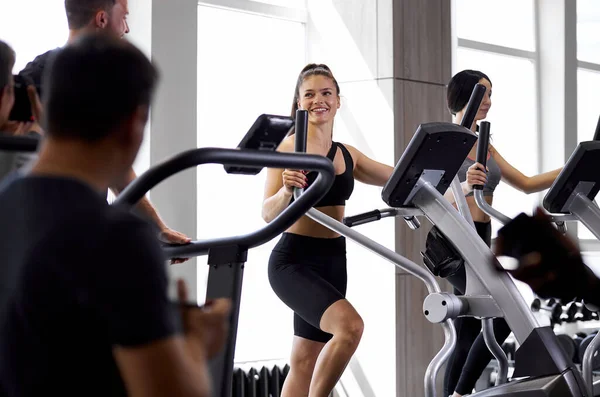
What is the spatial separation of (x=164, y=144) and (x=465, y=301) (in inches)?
79.5

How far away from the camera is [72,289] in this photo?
920 millimetres

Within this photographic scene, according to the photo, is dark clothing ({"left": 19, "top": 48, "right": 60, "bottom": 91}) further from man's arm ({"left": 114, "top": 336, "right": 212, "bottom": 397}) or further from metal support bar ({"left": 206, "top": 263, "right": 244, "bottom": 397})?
man's arm ({"left": 114, "top": 336, "right": 212, "bottom": 397})

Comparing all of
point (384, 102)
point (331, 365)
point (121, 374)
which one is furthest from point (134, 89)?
point (384, 102)

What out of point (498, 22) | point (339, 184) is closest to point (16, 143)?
point (339, 184)

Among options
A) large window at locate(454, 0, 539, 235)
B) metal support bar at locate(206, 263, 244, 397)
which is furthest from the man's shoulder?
large window at locate(454, 0, 539, 235)

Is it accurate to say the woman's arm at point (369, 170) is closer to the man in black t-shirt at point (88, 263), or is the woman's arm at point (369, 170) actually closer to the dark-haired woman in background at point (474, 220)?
the dark-haired woman in background at point (474, 220)

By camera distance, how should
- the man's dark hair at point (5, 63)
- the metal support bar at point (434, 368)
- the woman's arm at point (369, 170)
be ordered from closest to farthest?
the man's dark hair at point (5, 63) → the metal support bar at point (434, 368) → the woman's arm at point (369, 170)

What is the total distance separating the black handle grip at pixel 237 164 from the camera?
4.58 ft

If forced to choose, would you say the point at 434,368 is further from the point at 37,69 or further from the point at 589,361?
the point at 37,69

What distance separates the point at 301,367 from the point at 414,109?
7.21ft

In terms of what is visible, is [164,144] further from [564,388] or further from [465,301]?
[564,388]

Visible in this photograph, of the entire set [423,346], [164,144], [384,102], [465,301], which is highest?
[384,102]

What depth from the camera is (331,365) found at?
3.12 m

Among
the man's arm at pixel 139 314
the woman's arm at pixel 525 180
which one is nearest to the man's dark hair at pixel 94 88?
the man's arm at pixel 139 314
